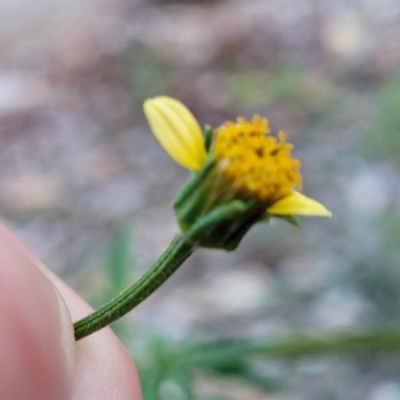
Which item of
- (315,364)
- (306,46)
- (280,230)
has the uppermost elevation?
(306,46)

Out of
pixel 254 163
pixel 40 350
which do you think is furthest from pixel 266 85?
pixel 40 350

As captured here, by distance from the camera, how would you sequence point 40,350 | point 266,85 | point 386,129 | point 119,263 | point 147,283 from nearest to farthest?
point 147,283
point 40,350
point 119,263
point 386,129
point 266,85

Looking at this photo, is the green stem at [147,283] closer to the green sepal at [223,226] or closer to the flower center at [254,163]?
the green sepal at [223,226]

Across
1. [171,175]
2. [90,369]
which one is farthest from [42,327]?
[171,175]

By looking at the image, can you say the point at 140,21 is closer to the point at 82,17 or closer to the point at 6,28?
the point at 82,17

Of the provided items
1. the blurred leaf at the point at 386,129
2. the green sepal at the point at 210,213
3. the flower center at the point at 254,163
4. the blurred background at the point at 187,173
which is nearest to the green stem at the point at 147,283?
the green sepal at the point at 210,213

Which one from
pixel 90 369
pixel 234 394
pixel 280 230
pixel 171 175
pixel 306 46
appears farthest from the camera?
pixel 306 46

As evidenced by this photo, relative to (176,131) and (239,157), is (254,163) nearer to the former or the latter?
(239,157)

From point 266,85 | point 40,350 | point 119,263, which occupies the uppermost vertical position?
point 266,85
